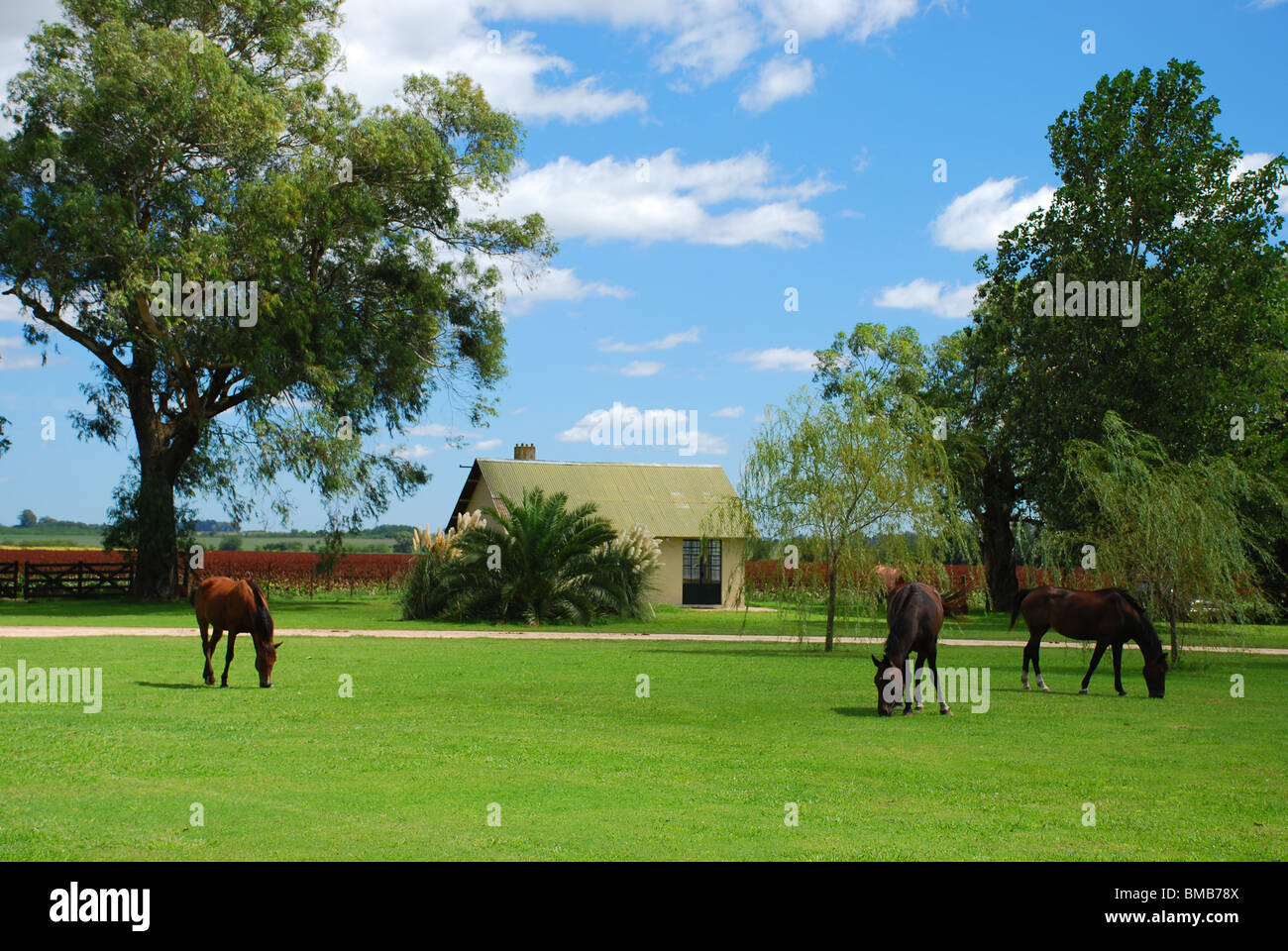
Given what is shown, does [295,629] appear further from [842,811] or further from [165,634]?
[842,811]

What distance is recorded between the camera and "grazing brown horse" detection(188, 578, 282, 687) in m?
17.3

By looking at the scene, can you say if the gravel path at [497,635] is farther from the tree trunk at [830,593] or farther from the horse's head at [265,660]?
the horse's head at [265,660]

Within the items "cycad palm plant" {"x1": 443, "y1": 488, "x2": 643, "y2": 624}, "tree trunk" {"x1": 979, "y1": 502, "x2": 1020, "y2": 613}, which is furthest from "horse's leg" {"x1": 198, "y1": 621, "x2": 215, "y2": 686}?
"tree trunk" {"x1": 979, "y1": 502, "x2": 1020, "y2": 613}

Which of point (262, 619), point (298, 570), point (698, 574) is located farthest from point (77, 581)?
point (262, 619)

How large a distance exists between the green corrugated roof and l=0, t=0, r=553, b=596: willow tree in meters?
4.98

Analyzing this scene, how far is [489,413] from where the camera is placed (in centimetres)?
4700

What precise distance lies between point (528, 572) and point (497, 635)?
514 centimetres

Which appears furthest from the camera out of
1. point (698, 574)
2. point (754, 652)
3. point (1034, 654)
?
point (698, 574)

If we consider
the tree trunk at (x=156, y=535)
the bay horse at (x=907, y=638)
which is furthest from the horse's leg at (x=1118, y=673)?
the tree trunk at (x=156, y=535)

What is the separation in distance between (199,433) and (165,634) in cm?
1637

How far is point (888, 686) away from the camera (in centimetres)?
1572

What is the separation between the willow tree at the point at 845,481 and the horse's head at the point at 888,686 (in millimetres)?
11601

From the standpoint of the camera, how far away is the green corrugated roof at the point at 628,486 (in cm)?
5044

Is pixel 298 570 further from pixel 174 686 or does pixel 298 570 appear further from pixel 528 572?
pixel 174 686
